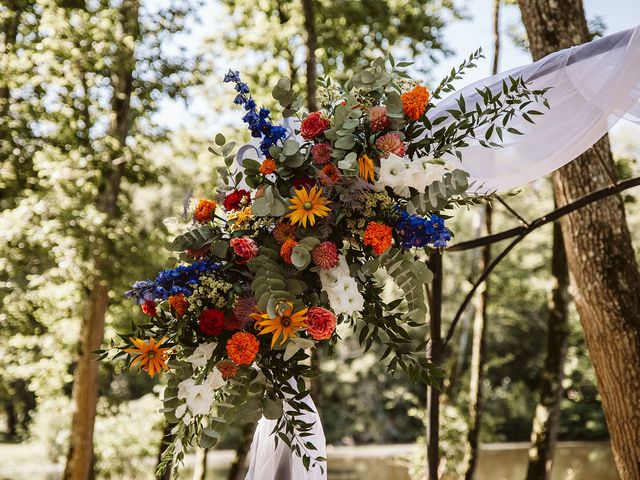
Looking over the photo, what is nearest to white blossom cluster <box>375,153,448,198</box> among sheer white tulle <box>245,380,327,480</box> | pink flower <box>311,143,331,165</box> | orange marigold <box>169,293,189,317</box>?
pink flower <box>311,143,331,165</box>

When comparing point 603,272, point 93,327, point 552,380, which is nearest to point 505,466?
point 552,380

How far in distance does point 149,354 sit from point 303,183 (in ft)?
2.65

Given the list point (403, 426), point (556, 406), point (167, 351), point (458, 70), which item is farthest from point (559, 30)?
point (403, 426)

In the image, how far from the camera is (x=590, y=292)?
13.6ft

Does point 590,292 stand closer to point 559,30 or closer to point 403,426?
point 559,30

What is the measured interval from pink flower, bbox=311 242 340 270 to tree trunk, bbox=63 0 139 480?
6097 millimetres

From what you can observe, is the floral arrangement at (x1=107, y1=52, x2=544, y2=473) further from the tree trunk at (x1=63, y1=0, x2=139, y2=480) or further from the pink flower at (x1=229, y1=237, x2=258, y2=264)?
the tree trunk at (x1=63, y1=0, x2=139, y2=480)

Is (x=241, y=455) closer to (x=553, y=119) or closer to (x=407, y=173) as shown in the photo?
(x=553, y=119)

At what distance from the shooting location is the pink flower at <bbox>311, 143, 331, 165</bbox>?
2348mm

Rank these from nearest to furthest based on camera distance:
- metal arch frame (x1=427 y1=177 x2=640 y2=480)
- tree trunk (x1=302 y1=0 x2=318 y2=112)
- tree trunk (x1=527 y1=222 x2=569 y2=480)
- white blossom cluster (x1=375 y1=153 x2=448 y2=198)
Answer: white blossom cluster (x1=375 y1=153 x2=448 y2=198)
metal arch frame (x1=427 y1=177 x2=640 y2=480)
tree trunk (x1=302 y1=0 x2=318 y2=112)
tree trunk (x1=527 y1=222 x2=569 y2=480)

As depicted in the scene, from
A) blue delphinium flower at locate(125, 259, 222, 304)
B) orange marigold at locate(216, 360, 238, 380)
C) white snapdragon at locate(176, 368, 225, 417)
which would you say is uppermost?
blue delphinium flower at locate(125, 259, 222, 304)

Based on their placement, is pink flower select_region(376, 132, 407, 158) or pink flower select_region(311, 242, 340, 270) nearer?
pink flower select_region(311, 242, 340, 270)

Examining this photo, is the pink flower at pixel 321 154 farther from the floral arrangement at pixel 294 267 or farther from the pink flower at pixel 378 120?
the pink flower at pixel 378 120

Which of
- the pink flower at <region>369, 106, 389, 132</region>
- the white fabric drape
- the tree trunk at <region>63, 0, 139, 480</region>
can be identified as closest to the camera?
the pink flower at <region>369, 106, 389, 132</region>
